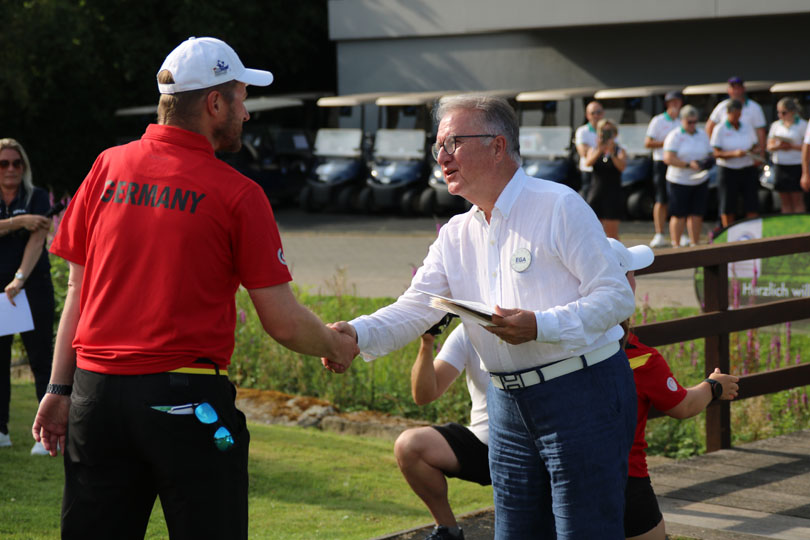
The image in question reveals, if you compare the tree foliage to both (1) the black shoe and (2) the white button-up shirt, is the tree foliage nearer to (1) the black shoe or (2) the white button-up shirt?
(1) the black shoe

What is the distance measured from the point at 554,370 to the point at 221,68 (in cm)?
121

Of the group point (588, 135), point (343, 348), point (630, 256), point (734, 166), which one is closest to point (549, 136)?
point (588, 135)

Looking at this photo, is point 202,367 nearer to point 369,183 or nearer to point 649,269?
point 649,269

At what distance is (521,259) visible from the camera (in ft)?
10.7

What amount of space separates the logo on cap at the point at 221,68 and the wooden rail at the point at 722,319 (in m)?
3.02

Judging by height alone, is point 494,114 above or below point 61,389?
above

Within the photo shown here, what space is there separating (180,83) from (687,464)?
3.81 metres

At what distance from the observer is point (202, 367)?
316 cm

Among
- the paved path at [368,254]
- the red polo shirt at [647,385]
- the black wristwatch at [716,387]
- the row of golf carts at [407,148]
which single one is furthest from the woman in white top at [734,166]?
→ the red polo shirt at [647,385]

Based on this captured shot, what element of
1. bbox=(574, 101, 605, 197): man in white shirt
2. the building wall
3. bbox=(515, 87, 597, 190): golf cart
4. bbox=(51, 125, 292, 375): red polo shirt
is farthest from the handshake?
the building wall

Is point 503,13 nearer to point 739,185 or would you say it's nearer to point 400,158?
point 400,158

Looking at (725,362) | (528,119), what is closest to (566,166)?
(528,119)

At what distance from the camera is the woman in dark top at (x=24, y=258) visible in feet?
22.7

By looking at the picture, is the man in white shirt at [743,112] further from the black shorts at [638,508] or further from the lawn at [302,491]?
the black shorts at [638,508]
